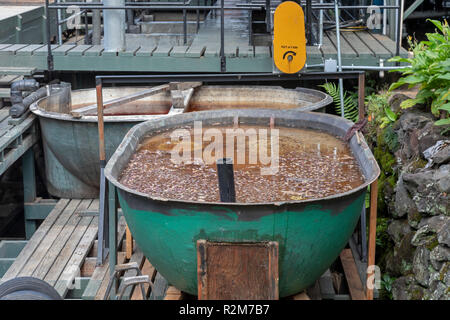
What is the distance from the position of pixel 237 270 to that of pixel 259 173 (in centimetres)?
120

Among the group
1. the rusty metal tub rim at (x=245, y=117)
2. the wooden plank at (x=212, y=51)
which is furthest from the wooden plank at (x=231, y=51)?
the rusty metal tub rim at (x=245, y=117)

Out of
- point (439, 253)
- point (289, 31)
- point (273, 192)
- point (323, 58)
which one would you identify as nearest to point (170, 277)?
point (273, 192)

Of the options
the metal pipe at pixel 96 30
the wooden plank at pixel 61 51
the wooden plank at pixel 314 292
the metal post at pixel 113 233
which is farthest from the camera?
the metal pipe at pixel 96 30

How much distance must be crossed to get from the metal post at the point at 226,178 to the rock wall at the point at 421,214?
1555 millimetres

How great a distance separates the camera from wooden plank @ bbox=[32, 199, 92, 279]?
6305 mm

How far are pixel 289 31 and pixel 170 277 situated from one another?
4312 mm

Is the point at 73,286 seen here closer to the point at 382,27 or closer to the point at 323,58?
the point at 323,58

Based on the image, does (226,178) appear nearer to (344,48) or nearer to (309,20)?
(309,20)

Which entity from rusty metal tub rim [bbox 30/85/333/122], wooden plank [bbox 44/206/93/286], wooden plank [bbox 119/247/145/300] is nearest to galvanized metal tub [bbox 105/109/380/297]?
wooden plank [bbox 119/247/145/300]

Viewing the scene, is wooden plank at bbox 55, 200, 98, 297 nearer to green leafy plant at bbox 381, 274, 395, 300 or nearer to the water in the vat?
the water in the vat

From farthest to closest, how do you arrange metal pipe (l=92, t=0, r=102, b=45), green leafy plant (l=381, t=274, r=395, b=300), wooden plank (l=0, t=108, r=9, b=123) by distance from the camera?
metal pipe (l=92, t=0, r=102, b=45) → wooden plank (l=0, t=108, r=9, b=123) → green leafy plant (l=381, t=274, r=395, b=300)

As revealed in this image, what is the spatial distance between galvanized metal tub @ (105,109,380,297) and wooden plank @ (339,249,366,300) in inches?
24.9

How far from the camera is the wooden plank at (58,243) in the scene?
20.7 feet

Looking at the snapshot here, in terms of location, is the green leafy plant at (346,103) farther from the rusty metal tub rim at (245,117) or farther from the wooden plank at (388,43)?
the rusty metal tub rim at (245,117)
